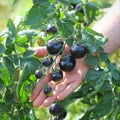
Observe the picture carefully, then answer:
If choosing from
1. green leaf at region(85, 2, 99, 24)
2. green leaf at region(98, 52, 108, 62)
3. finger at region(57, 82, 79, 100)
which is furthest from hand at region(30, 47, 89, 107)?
green leaf at region(85, 2, 99, 24)

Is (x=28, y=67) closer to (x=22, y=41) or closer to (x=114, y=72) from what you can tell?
(x=22, y=41)

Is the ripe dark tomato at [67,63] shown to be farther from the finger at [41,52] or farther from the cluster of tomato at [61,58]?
the finger at [41,52]

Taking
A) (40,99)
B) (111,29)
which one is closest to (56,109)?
(40,99)

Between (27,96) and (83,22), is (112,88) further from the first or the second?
(83,22)

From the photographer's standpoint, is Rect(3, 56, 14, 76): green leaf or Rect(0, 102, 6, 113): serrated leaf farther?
Rect(0, 102, 6, 113): serrated leaf

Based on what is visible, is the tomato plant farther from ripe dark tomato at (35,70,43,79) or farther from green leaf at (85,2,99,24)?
green leaf at (85,2,99,24)

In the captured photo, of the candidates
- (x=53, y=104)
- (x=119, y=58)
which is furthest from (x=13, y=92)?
(x=119, y=58)
